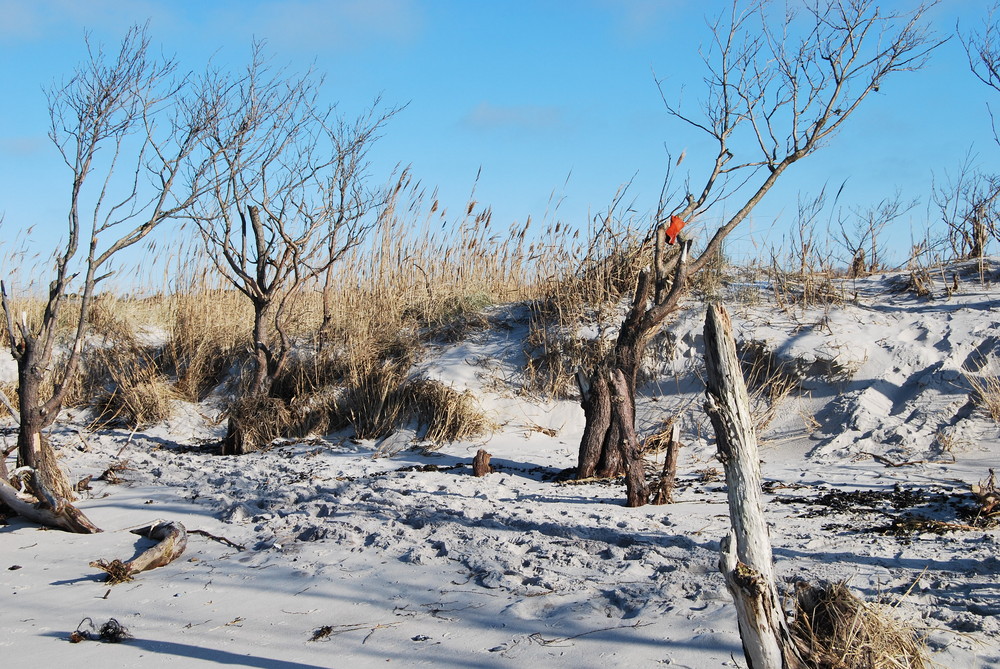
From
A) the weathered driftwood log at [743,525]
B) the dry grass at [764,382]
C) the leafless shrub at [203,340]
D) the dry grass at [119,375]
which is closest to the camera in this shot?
the weathered driftwood log at [743,525]

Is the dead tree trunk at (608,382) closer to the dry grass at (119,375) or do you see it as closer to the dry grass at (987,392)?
the dry grass at (987,392)

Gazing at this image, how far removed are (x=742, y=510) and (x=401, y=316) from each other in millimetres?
6837

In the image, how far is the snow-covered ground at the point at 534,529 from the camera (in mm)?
3438

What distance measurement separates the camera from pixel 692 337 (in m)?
7.96

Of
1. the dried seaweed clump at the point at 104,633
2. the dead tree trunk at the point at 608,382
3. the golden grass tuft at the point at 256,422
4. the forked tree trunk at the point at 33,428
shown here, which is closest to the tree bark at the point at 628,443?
A: the dead tree trunk at the point at 608,382

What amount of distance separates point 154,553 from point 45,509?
1319 millimetres

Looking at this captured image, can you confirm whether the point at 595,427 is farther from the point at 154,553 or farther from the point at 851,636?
the point at 851,636

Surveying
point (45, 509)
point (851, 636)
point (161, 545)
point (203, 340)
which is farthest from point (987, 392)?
point (203, 340)

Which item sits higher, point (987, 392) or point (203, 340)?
point (203, 340)

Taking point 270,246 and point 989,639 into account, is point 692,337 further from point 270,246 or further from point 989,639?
point 989,639

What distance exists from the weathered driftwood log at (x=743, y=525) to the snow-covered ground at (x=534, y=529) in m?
0.43

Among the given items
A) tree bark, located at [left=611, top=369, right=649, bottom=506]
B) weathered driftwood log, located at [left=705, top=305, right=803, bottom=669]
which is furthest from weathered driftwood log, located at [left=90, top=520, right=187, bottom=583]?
weathered driftwood log, located at [left=705, top=305, right=803, bottom=669]

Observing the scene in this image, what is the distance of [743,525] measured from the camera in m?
2.84

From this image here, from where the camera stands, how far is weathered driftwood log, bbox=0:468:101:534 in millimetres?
5375
